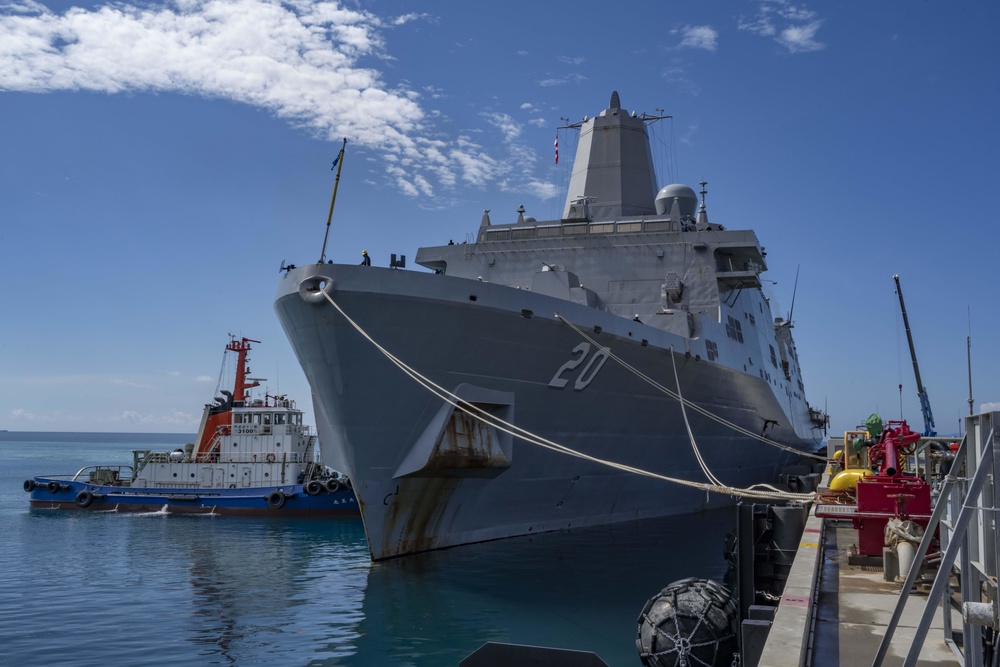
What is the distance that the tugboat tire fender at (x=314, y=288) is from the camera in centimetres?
1132

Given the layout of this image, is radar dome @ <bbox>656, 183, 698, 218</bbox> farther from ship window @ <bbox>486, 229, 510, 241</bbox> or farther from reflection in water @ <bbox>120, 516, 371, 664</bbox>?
reflection in water @ <bbox>120, 516, 371, 664</bbox>

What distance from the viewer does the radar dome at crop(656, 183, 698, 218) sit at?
68.0 ft

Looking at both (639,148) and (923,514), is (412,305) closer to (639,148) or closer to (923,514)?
(923,514)

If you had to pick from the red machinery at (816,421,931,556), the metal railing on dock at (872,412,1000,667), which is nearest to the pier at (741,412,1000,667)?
the metal railing on dock at (872,412,1000,667)

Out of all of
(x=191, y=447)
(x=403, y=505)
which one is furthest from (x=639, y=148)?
(x=191, y=447)

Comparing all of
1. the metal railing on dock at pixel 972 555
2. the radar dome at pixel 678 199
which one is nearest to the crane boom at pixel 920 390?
the radar dome at pixel 678 199

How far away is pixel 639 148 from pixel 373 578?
48.7 ft

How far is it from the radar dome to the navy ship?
2.32ft

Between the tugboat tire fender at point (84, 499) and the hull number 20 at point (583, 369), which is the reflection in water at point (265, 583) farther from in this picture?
the tugboat tire fender at point (84, 499)

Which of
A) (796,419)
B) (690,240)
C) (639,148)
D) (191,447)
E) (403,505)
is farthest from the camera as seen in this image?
(191,447)

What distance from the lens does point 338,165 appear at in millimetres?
12422

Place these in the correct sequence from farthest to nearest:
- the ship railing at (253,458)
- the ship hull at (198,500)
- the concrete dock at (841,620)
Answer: the ship railing at (253,458), the ship hull at (198,500), the concrete dock at (841,620)

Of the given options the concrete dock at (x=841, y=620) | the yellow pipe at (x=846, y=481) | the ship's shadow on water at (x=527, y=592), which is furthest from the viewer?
the yellow pipe at (x=846, y=481)

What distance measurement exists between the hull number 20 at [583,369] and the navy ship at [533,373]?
26 mm
